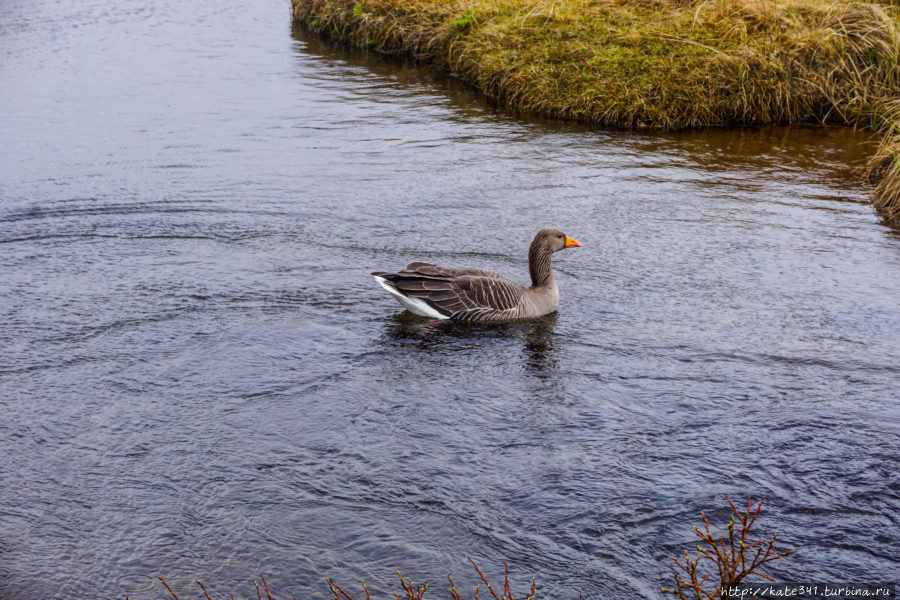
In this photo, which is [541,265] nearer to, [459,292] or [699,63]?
[459,292]

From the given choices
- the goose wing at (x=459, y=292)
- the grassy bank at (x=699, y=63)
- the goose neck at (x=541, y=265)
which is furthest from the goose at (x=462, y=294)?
the grassy bank at (x=699, y=63)

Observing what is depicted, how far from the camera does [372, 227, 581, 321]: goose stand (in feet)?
33.0

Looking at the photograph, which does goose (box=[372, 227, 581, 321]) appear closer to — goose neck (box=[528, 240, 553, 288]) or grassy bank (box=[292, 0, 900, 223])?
goose neck (box=[528, 240, 553, 288])

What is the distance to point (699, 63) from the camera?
1850 centimetres

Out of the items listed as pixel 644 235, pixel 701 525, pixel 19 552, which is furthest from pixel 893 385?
pixel 19 552

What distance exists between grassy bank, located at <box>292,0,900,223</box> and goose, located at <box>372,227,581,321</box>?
30.7 ft

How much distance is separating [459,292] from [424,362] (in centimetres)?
113

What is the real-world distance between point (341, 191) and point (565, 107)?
6684mm

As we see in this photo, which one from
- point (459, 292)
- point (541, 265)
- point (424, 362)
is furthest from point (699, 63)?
point (424, 362)

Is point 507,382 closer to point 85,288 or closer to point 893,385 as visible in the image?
point 893,385

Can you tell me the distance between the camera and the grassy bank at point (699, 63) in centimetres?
1831

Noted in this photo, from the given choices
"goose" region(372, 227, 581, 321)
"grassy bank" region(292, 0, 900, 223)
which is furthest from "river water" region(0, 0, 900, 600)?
"grassy bank" region(292, 0, 900, 223)

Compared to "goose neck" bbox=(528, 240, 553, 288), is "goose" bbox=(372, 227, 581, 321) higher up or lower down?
lower down

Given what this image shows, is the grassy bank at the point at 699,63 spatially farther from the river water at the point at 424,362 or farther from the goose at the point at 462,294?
the goose at the point at 462,294
